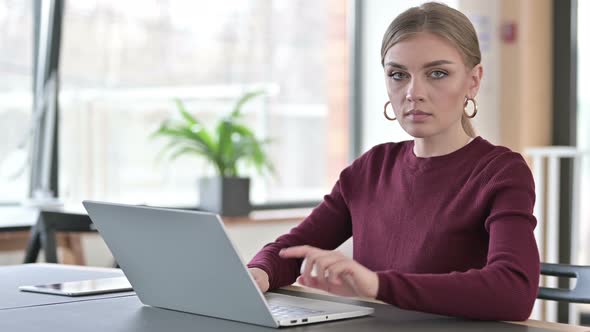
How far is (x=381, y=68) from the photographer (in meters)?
4.57

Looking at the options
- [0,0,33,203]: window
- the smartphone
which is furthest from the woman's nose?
[0,0,33,203]: window

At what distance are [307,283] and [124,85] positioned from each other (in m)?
2.75

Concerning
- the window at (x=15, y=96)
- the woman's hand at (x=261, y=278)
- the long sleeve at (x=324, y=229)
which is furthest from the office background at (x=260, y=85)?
the woman's hand at (x=261, y=278)

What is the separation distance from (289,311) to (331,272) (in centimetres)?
16

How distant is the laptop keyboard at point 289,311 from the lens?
142 cm

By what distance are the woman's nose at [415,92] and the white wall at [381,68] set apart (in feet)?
8.86

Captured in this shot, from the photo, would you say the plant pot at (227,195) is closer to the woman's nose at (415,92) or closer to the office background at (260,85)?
the office background at (260,85)

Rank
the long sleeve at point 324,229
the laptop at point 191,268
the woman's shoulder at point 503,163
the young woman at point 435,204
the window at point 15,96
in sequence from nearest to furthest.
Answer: the laptop at point 191,268 < the young woman at point 435,204 < the woman's shoulder at point 503,163 < the long sleeve at point 324,229 < the window at point 15,96

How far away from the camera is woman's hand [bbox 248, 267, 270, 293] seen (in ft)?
5.63

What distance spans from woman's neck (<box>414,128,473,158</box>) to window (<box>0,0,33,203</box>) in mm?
2267

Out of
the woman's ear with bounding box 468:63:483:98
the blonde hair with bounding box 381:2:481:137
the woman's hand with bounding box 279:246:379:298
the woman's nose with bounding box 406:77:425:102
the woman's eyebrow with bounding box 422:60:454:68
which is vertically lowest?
the woman's hand with bounding box 279:246:379:298

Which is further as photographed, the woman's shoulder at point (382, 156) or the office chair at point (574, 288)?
the woman's shoulder at point (382, 156)

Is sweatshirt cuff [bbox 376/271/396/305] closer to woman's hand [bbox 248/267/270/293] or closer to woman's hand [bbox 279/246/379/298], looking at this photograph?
woman's hand [bbox 279/246/379/298]

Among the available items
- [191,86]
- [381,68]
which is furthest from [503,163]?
[381,68]
